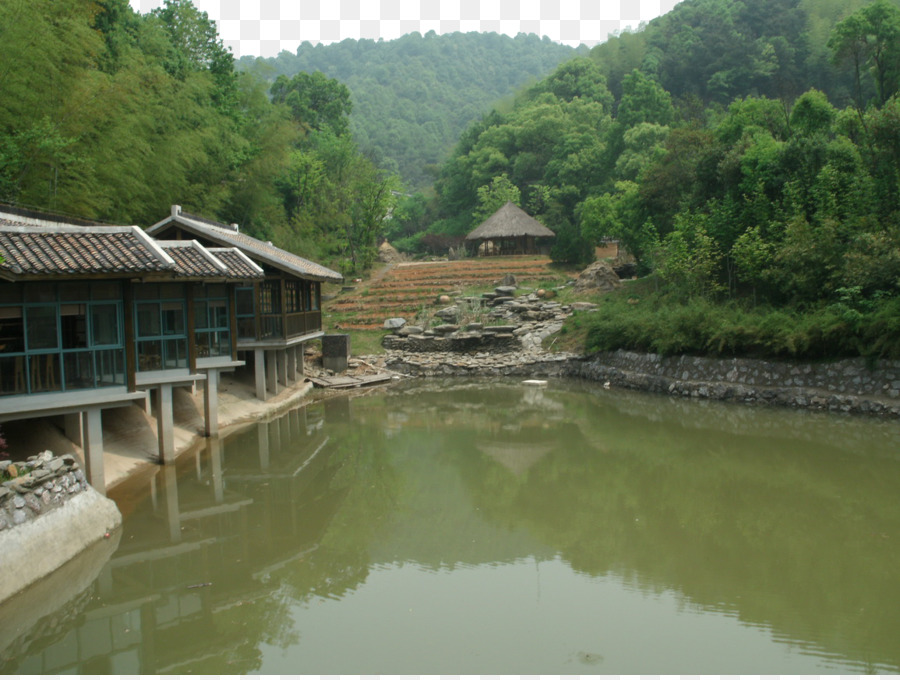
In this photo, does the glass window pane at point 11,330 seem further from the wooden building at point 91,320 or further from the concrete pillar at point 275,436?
the concrete pillar at point 275,436

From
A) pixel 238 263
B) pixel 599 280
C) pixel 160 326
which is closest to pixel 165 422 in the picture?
pixel 160 326

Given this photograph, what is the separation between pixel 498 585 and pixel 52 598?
4448 millimetres

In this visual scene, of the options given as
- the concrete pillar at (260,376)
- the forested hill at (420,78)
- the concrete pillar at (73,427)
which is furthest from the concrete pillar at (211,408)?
the forested hill at (420,78)

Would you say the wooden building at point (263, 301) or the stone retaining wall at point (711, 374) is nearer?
the stone retaining wall at point (711, 374)

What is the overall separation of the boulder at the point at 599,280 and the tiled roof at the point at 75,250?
19364mm

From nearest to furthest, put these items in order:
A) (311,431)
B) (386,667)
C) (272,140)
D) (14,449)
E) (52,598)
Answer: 1. (386,667)
2. (52,598)
3. (14,449)
4. (311,431)
5. (272,140)

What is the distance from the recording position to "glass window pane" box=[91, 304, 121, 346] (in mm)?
10539

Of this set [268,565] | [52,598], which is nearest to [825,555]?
[268,565]

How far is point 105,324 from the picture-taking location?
10.6 meters

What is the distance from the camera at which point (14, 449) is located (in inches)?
421

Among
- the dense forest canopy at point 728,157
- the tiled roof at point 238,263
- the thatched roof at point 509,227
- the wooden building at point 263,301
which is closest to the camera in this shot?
the tiled roof at point 238,263

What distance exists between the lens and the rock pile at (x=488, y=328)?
81.1 ft

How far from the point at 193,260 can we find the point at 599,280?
1791 centimetres

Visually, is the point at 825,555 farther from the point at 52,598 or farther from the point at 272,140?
the point at 272,140
